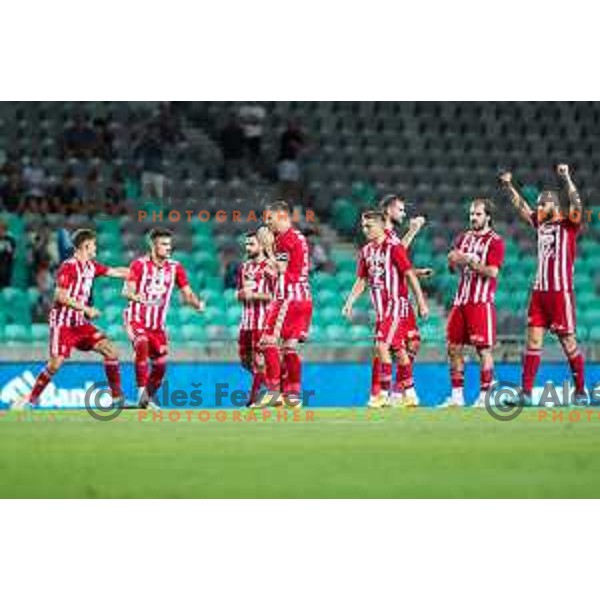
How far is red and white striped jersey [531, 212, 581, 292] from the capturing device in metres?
12.5

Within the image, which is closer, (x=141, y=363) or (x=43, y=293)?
(x=141, y=363)

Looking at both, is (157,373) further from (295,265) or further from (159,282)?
(295,265)

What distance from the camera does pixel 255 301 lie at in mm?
14164

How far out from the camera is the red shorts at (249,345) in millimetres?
14188

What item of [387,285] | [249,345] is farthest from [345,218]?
[387,285]

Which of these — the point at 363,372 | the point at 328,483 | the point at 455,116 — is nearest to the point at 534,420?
the point at 328,483

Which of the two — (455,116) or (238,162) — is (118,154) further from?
(455,116)

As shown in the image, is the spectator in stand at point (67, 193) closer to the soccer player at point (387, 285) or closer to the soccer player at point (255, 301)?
the soccer player at point (255, 301)

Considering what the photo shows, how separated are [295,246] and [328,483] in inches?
171

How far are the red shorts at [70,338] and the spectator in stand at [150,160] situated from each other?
215 inches

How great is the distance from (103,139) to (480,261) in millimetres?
7231

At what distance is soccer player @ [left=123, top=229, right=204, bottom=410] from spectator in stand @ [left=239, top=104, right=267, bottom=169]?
591 centimetres

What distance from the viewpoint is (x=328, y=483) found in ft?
27.9

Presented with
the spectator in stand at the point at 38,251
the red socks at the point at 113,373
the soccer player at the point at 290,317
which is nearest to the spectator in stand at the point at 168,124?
the spectator in stand at the point at 38,251
